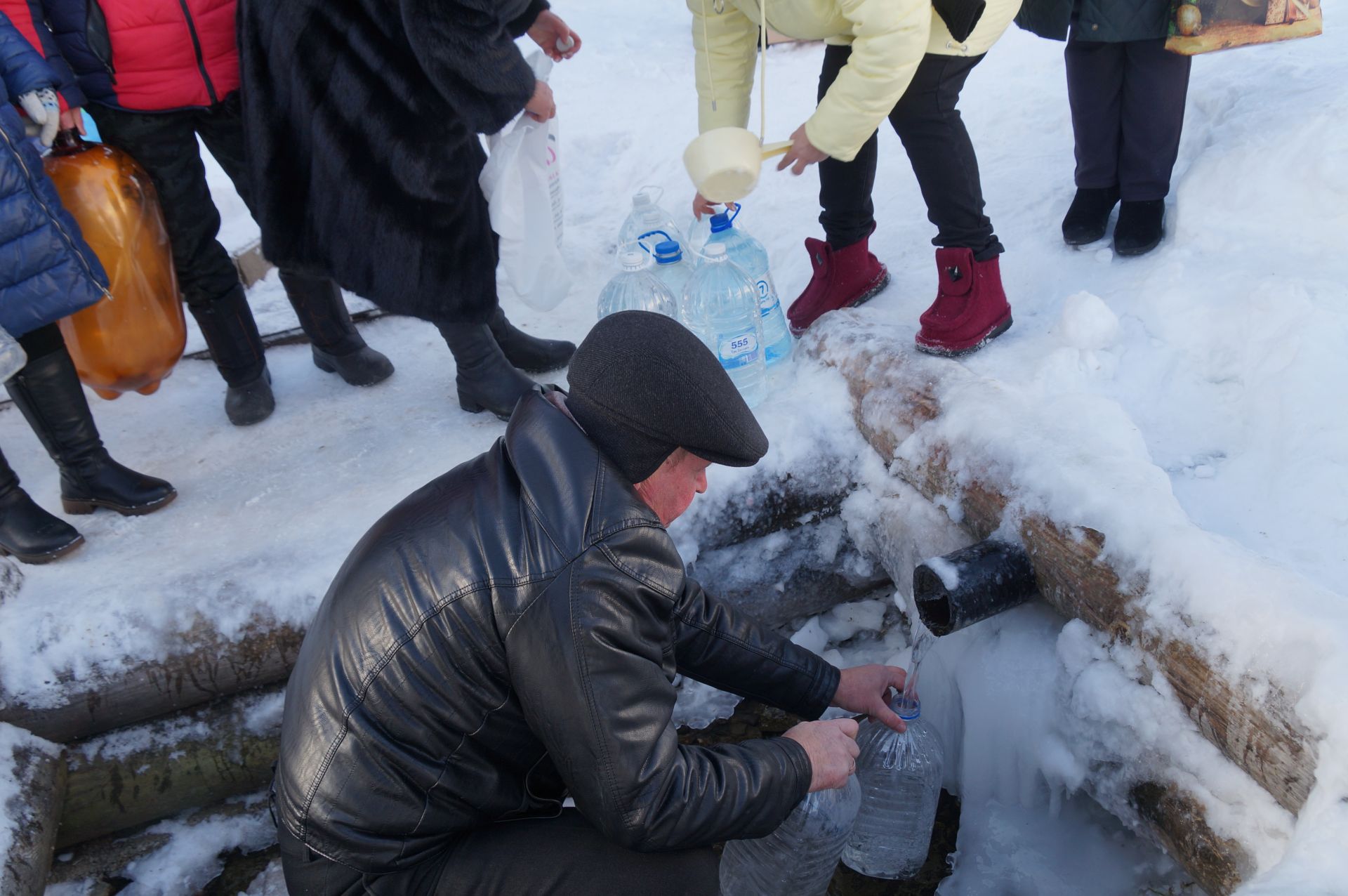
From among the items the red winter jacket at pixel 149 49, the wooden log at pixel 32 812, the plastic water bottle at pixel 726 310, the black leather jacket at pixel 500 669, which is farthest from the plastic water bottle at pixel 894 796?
the red winter jacket at pixel 149 49

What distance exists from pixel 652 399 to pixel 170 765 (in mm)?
1622

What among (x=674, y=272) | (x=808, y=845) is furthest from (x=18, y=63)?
(x=808, y=845)

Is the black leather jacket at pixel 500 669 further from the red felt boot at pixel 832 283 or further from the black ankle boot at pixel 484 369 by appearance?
the red felt boot at pixel 832 283

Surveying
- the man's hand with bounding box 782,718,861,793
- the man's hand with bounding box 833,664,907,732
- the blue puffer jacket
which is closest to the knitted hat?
the man's hand with bounding box 782,718,861,793

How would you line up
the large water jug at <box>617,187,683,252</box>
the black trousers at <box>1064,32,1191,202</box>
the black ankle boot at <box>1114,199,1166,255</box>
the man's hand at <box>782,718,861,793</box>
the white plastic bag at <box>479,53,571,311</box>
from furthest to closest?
1. the large water jug at <box>617,187,683,252</box>
2. the black ankle boot at <box>1114,199,1166,255</box>
3. the black trousers at <box>1064,32,1191,202</box>
4. the white plastic bag at <box>479,53,571,311</box>
5. the man's hand at <box>782,718,861,793</box>

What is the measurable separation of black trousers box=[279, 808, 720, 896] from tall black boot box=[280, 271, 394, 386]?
1911mm

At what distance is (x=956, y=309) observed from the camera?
2.60 meters

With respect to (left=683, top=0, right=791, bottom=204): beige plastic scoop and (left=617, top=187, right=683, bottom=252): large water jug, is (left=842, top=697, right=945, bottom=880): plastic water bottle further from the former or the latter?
(left=617, top=187, right=683, bottom=252): large water jug

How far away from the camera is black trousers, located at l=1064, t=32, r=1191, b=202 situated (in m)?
2.67

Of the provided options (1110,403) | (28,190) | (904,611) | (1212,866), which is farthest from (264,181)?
(1212,866)

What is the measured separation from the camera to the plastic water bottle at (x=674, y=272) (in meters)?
2.79

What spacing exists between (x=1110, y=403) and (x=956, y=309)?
55cm

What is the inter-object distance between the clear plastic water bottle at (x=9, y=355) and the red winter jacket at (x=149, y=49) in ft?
2.26

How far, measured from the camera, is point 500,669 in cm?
135
